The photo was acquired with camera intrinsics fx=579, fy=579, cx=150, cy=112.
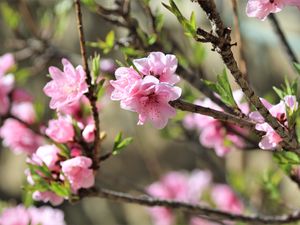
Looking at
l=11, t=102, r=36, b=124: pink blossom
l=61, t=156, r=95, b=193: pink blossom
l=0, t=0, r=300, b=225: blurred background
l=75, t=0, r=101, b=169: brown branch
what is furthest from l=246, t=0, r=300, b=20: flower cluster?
l=0, t=0, r=300, b=225: blurred background

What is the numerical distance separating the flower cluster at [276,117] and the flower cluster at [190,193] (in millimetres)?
1125

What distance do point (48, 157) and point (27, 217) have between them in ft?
1.27

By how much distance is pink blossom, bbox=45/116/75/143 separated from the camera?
40.9 inches

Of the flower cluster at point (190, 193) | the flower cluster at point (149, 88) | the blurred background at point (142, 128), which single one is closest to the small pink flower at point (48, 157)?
the flower cluster at point (149, 88)

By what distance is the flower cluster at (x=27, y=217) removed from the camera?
1.34 metres

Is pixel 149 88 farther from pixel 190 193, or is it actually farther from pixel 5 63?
pixel 190 193

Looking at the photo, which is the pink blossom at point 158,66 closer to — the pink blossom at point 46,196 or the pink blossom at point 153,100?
the pink blossom at point 153,100

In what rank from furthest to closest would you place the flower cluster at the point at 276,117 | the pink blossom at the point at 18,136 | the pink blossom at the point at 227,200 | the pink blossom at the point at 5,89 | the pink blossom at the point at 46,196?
the pink blossom at the point at 227,200 → the pink blossom at the point at 18,136 → the pink blossom at the point at 5,89 → the pink blossom at the point at 46,196 → the flower cluster at the point at 276,117

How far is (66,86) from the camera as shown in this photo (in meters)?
0.97

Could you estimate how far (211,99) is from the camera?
1.14 metres

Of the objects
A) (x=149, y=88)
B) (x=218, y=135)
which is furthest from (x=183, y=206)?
(x=149, y=88)

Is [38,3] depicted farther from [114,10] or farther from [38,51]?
[114,10]

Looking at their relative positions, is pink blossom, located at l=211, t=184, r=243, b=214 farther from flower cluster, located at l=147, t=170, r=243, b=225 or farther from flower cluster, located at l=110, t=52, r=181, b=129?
flower cluster, located at l=110, t=52, r=181, b=129

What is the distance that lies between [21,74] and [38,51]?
0.26m
